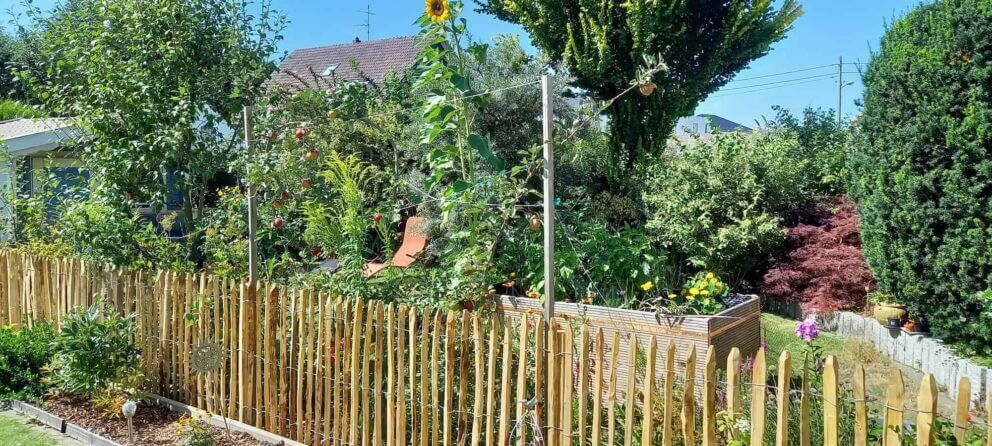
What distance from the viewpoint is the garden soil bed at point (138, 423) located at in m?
4.42

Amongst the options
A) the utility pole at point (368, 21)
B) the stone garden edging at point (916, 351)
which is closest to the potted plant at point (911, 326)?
the stone garden edging at point (916, 351)

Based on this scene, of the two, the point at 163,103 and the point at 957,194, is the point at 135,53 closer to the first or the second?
the point at 163,103

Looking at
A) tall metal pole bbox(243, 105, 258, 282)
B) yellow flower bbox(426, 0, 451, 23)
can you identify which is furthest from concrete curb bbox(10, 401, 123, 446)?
yellow flower bbox(426, 0, 451, 23)

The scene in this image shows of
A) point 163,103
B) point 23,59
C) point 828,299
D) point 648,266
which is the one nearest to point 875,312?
point 828,299

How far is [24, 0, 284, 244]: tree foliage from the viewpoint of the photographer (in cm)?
540

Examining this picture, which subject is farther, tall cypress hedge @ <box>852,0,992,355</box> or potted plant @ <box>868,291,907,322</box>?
potted plant @ <box>868,291,907,322</box>

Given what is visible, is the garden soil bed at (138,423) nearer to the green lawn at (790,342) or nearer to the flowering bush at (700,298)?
the flowering bush at (700,298)

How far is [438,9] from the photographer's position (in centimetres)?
430

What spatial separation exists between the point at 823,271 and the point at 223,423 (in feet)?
20.9

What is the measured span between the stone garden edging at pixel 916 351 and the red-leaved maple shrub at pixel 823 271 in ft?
0.69

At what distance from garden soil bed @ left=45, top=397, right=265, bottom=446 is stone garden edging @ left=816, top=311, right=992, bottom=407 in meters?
4.92

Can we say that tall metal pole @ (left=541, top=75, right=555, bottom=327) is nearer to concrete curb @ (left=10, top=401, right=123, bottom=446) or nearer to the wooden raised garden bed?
the wooden raised garden bed

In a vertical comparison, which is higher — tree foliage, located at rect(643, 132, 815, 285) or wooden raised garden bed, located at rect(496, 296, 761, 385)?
tree foliage, located at rect(643, 132, 815, 285)

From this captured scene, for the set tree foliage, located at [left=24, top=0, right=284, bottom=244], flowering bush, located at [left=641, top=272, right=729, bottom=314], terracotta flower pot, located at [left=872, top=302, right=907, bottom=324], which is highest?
tree foliage, located at [left=24, top=0, right=284, bottom=244]
